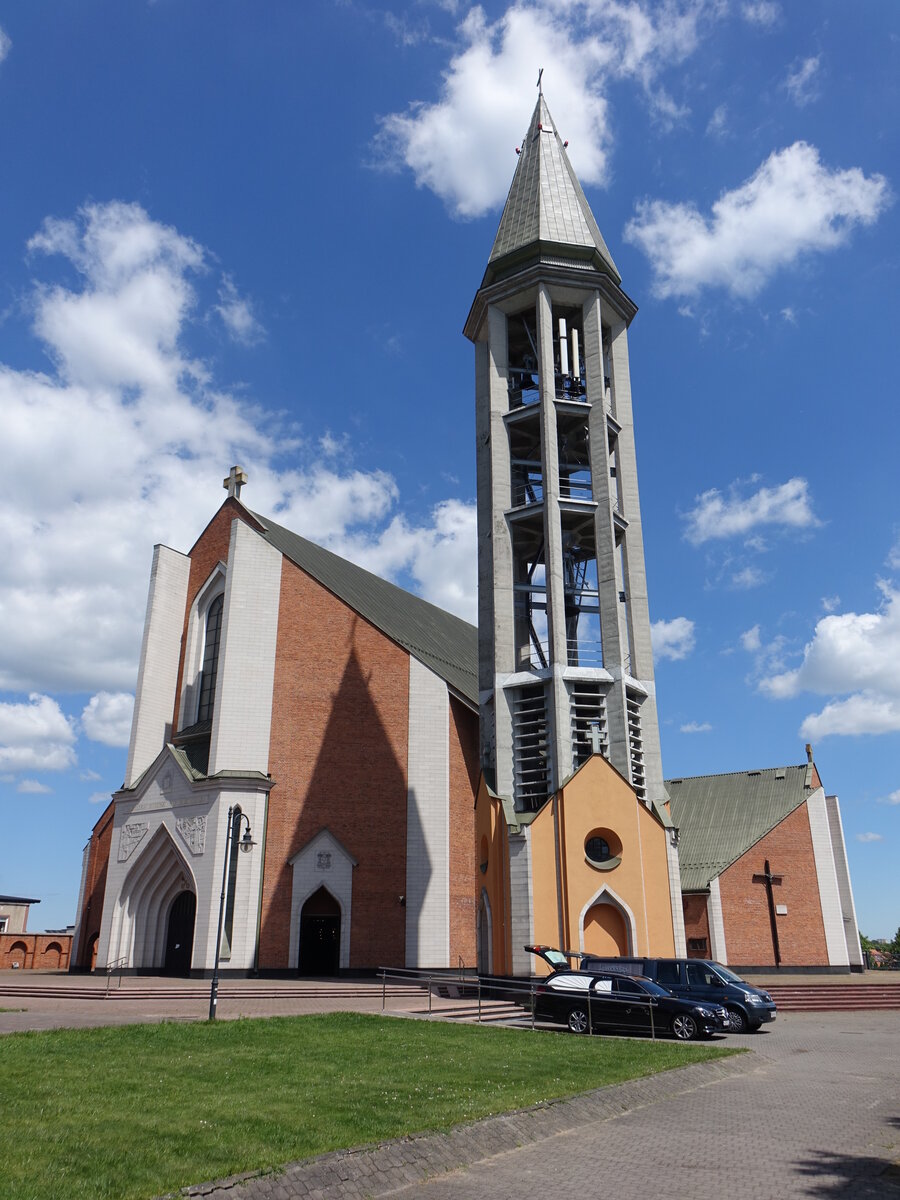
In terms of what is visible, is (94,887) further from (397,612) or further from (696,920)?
(696,920)

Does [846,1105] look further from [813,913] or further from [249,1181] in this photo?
[813,913]

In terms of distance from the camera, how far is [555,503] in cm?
2838

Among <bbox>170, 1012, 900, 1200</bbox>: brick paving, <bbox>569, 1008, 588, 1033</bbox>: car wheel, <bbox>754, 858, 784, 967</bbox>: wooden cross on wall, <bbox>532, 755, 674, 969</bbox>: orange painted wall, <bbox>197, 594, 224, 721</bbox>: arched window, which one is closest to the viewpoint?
<bbox>170, 1012, 900, 1200</bbox>: brick paving

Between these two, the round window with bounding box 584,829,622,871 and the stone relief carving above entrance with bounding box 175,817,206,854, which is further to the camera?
the stone relief carving above entrance with bounding box 175,817,206,854

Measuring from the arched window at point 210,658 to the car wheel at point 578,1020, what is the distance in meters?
20.5

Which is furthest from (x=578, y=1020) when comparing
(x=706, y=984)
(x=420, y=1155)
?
(x=420, y=1155)

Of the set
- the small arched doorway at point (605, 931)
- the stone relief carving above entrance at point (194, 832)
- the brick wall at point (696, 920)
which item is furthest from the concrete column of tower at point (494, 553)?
the brick wall at point (696, 920)

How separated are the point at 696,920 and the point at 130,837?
2134cm

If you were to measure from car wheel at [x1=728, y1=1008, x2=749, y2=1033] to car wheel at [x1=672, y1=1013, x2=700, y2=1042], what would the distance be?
6.21 ft

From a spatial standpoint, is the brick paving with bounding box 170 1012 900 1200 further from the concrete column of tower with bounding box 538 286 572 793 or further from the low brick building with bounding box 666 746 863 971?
the low brick building with bounding box 666 746 863 971

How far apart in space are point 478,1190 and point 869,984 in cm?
2371

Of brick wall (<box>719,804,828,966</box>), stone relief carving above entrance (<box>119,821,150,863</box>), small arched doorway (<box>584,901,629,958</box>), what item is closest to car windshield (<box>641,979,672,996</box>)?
small arched doorway (<box>584,901,629,958</box>)

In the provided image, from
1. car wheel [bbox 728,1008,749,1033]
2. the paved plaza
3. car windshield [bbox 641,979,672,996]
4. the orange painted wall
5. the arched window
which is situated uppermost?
the arched window

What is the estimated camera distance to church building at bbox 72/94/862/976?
25.4 metres
